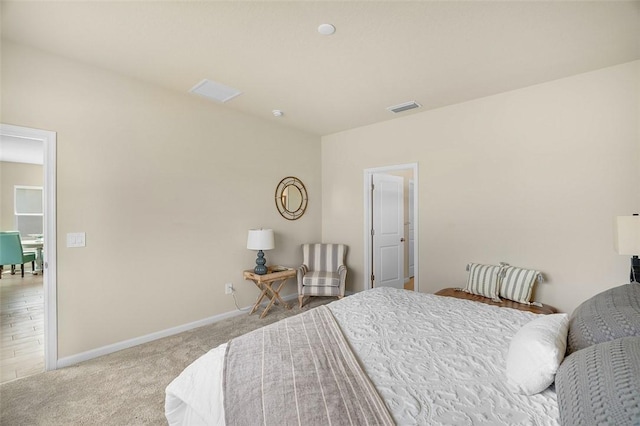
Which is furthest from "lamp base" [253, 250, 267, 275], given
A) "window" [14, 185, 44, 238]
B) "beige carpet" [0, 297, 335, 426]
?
"window" [14, 185, 44, 238]

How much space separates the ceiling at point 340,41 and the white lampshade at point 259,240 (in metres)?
1.70

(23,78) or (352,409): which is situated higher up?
(23,78)

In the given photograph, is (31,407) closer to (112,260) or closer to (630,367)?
(112,260)

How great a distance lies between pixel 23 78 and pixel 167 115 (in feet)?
3.67

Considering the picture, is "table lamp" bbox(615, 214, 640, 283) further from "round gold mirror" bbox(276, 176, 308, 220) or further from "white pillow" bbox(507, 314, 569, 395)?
"round gold mirror" bbox(276, 176, 308, 220)

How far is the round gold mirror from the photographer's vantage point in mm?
4453

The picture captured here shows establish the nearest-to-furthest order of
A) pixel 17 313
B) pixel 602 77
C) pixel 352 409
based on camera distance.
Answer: pixel 352 409, pixel 602 77, pixel 17 313

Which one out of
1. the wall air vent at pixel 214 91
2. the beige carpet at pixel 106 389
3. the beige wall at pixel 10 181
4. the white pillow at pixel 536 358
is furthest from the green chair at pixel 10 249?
the white pillow at pixel 536 358

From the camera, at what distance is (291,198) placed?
4613 mm

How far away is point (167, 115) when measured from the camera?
10.6 ft

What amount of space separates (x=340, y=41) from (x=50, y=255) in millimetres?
3024

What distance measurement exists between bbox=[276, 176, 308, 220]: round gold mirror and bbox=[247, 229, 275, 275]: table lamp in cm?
71

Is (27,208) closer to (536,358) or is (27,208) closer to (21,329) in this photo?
(21,329)

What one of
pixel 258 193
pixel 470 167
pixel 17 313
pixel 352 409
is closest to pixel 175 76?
pixel 258 193
